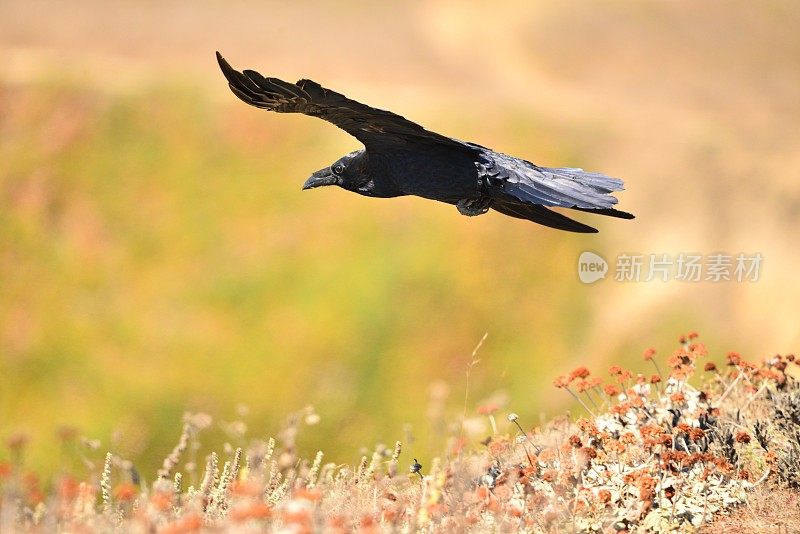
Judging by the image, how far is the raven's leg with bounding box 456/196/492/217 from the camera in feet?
13.9

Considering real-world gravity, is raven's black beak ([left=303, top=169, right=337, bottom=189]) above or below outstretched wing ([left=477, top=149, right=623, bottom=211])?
below

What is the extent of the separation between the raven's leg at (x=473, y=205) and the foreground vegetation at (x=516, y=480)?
892 mm

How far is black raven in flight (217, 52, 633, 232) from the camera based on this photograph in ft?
12.5

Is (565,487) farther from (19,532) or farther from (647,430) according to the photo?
(19,532)

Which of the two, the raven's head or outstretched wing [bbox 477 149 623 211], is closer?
outstretched wing [bbox 477 149 623 211]

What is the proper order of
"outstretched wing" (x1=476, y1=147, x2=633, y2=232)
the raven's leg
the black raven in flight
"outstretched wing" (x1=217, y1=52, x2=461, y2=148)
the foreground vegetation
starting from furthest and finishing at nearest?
the raven's leg < "outstretched wing" (x1=476, y1=147, x2=633, y2=232) < the black raven in flight < "outstretched wing" (x1=217, y1=52, x2=461, y2=148) < the foreground vegetation

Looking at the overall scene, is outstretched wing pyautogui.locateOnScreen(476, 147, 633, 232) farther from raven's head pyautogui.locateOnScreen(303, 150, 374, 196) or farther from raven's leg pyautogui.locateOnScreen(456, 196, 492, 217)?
raven's head pyautogui.locateOnScreen(303, 150, 374, 196)

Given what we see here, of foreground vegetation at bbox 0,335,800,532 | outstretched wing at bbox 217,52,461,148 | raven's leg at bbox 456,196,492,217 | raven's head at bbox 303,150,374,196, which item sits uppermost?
outstretched wing at bbox 217,52,461,148

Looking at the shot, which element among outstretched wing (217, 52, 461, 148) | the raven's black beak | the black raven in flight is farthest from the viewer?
the raven's black beak

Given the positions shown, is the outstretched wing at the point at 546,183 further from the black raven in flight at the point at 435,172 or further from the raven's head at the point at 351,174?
the raven's head at the point at 351,174

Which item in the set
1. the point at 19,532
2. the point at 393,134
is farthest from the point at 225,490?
the point at 393,134

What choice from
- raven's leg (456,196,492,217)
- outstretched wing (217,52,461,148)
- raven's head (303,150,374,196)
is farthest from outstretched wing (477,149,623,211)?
raven's head (303,150,374,196)

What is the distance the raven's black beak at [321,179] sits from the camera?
4.42m

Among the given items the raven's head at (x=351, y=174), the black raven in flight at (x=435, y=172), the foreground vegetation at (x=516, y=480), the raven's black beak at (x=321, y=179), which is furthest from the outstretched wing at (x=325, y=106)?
→ the foreground vegetation at (x=516, y=480)
